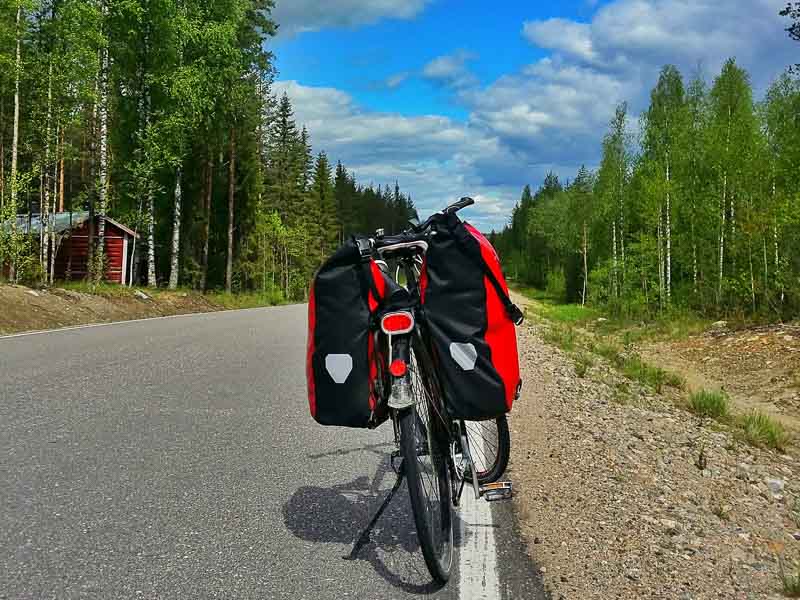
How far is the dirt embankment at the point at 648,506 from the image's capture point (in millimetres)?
3436

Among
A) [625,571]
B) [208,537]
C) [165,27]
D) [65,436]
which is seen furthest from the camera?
[165,27]

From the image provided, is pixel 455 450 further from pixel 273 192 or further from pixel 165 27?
pixel 273 192

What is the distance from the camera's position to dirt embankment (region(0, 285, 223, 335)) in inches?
633

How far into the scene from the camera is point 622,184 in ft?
145

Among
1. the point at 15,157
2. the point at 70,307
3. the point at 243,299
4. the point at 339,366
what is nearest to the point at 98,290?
the point at 70,307

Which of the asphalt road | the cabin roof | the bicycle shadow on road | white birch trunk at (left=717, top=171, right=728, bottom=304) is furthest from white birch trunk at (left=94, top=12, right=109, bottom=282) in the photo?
white birch trunk at (left=717, top=171, right=728, bottom=304)

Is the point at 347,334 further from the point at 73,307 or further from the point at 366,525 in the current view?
the point at 73,307

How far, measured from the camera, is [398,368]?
3.20 m

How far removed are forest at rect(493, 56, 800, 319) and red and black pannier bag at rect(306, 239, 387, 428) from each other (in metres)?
21.8

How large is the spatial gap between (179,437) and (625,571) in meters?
3.89

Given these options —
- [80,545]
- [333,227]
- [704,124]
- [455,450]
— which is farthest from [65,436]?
[333,227]

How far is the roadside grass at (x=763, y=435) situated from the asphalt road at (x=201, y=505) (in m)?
4.76

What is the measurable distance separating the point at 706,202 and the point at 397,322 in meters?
31.2

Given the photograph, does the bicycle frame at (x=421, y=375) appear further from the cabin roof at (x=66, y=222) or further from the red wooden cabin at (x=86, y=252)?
the red wooden cabin at (x=86, y=252)
